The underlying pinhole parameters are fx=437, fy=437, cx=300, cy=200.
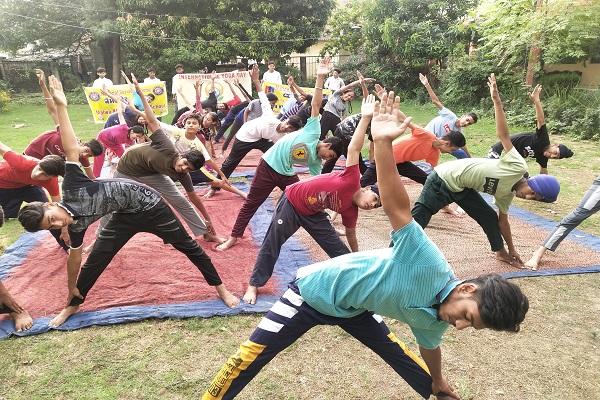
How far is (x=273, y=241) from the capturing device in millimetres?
3572

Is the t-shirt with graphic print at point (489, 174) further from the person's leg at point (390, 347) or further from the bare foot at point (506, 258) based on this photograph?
the person's leg at point (390, 347)

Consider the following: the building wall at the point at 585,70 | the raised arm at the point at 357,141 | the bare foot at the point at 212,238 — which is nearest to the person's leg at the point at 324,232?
the raised arm at the point at 357,141

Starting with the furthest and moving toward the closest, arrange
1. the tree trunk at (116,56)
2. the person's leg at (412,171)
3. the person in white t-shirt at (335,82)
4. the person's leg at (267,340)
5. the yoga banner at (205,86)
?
the tree trunk at (116,56) < the yoga banner at (205,86) < the person in white t-shirt at (335,82) < the person's leg at (412,171) < the person's leg at (267,340)

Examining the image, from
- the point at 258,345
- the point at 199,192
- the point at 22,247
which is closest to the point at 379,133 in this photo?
the point at 258,345

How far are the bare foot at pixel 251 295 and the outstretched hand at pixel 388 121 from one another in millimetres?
2226

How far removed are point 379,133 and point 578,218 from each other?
3412 millimetres

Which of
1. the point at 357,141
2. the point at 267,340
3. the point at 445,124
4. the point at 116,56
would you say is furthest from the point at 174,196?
the point at 116,56

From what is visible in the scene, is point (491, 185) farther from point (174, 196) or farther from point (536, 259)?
point (174, 196)

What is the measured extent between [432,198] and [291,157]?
56.8 inches

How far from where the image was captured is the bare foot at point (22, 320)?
3.22 m

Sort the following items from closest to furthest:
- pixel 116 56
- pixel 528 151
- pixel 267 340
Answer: pixel 267 340 < pixel 528 151 < pixel 116 56

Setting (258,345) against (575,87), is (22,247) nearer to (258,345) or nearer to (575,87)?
(258,345)

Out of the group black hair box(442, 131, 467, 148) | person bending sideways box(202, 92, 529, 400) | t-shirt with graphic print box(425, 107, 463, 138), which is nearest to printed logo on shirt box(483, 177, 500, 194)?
black hair box(442, 131, 467, 148)

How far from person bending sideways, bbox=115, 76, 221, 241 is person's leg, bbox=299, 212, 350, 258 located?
1.07 metres
